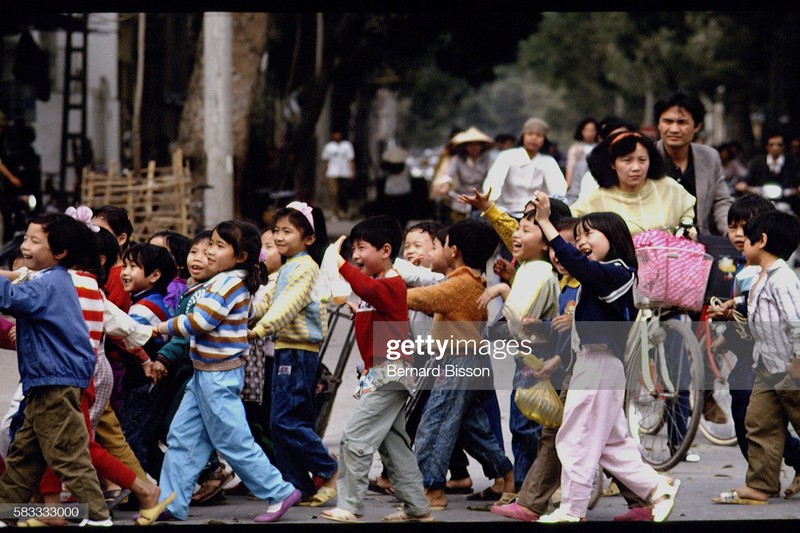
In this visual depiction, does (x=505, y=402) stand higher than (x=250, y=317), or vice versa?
(x=250, y=317)

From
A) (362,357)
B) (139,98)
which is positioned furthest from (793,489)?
(139,98)

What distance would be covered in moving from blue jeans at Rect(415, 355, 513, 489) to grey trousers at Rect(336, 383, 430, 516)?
0.32m

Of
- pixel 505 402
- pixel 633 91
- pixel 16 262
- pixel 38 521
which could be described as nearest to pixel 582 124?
pixel 505 402

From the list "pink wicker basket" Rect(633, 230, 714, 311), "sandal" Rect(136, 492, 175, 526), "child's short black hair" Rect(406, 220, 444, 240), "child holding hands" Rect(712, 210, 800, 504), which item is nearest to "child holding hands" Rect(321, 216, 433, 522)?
"child's short black hair" Rect(406, 220, 444, 240)

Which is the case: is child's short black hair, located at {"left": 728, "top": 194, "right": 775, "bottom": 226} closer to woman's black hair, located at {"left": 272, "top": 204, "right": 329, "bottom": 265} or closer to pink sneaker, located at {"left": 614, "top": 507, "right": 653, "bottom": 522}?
pink sneaker, located at {"left": 614, "top": 507, "right": 653, "bottom": 522}

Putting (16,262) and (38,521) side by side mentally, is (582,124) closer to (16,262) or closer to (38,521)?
(16,262)

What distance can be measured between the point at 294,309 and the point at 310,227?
43 centimetres

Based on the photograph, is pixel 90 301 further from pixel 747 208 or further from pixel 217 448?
pixel 747 208

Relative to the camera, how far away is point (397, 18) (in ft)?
93.8

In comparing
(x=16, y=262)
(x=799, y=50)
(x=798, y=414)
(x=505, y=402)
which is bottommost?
(x=505, y=402)

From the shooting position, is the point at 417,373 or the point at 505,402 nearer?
the point at 417,373

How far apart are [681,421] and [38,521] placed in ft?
11.4

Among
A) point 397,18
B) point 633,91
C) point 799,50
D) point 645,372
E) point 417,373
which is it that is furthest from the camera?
point 633,91

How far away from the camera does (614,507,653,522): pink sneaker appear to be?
643 cm
